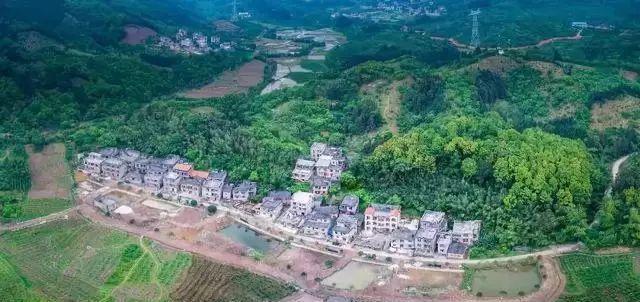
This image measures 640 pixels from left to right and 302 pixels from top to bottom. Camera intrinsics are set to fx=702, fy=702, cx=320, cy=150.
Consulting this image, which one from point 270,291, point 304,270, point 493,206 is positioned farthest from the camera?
point 493,206

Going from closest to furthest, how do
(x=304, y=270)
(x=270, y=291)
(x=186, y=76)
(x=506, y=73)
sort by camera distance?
(x=270, y=291), (x=304, y=270), (x=506, y=73), (x=186, y=76)

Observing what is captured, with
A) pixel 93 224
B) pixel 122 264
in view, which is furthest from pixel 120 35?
pixel 122 264

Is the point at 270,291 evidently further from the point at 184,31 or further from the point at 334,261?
the point at 184,31

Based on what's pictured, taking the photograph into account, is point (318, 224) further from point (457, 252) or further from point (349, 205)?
point (457, 252)

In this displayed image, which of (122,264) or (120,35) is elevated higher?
(120,35)

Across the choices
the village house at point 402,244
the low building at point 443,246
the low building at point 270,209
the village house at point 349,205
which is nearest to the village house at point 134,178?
the low building at point 270,209

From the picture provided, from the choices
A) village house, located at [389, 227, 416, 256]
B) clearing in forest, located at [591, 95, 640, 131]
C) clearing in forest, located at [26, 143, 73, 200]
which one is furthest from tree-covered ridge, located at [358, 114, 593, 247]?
clearing in forest, located at [26, 143, 73, 200]

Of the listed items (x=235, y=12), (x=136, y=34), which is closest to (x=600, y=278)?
(x=136, y=34)
